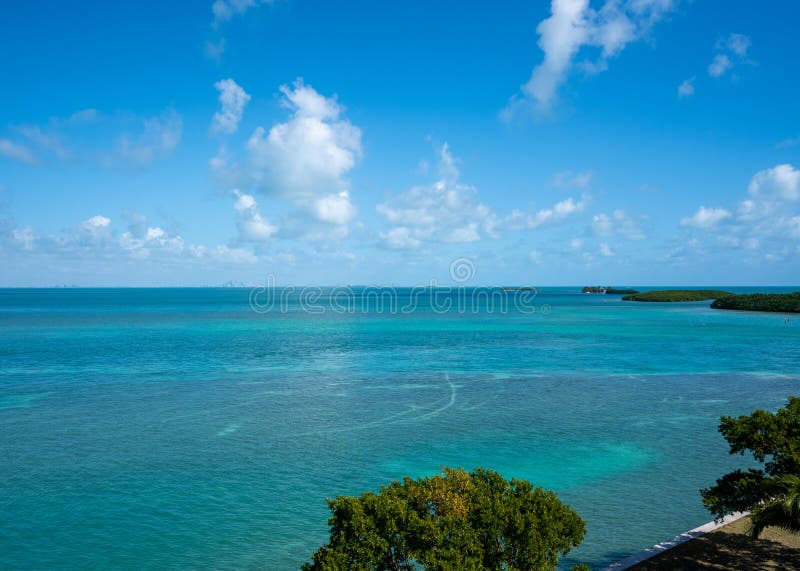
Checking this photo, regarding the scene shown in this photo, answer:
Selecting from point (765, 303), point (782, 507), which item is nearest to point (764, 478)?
point (782, 507)

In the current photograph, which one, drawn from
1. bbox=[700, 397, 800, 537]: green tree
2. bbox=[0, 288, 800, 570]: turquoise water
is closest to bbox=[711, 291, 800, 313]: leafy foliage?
bbox=[0, 288, 800, 570]: turquoise water

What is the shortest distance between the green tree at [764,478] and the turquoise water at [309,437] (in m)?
4.80

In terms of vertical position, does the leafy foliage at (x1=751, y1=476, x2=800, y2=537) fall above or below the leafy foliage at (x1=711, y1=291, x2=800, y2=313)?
below

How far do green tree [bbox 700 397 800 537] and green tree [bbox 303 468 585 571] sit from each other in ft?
18.6

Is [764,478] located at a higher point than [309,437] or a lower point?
higher

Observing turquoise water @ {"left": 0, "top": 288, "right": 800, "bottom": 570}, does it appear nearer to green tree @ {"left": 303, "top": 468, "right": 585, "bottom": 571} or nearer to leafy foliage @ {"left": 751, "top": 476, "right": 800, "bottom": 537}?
leafy foliage @ {"left": 751, "top": 476, "right": 800, "bottom": 537}

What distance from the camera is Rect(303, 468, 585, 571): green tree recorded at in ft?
44.8

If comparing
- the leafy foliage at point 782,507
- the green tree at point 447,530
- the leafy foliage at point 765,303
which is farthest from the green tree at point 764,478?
the leafy foliage at point 765,303

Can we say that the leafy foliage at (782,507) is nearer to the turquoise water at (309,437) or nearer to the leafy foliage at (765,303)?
the turquoise water at (309,437)

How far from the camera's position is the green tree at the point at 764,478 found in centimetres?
1540

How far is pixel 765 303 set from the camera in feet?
498

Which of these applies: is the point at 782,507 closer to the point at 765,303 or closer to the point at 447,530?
the point at 447,530

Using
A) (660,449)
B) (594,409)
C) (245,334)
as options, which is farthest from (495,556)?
(245,334)

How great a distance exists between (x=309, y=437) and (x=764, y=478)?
24.7m
